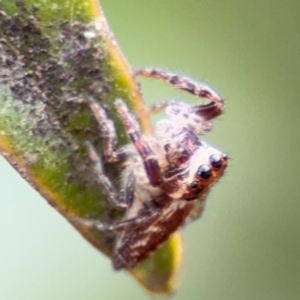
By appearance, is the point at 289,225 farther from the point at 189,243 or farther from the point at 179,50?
the point at 179,50

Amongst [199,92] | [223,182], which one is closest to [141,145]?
[199,92]

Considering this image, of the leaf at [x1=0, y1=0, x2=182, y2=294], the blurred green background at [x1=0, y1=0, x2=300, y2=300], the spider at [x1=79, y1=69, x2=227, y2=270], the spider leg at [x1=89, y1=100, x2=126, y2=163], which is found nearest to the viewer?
the leaf at [x1=0, y1=0, x2=182, y2=294]

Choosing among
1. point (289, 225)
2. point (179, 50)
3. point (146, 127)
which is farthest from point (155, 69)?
point (289, 225)

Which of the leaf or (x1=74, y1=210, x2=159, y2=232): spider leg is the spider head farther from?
the leaf

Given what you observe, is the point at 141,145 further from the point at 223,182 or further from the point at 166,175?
the point at 223,182

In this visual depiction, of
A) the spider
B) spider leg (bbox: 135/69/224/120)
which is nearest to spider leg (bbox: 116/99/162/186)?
the spider

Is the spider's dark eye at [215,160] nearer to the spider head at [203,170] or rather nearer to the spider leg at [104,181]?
the spider head at [203,170]

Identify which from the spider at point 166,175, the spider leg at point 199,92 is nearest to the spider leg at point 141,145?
the spider at point 166,175

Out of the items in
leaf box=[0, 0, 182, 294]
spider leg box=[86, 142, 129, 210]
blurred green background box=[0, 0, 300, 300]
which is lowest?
blurred green background box=[0, 0, 300, 300]
